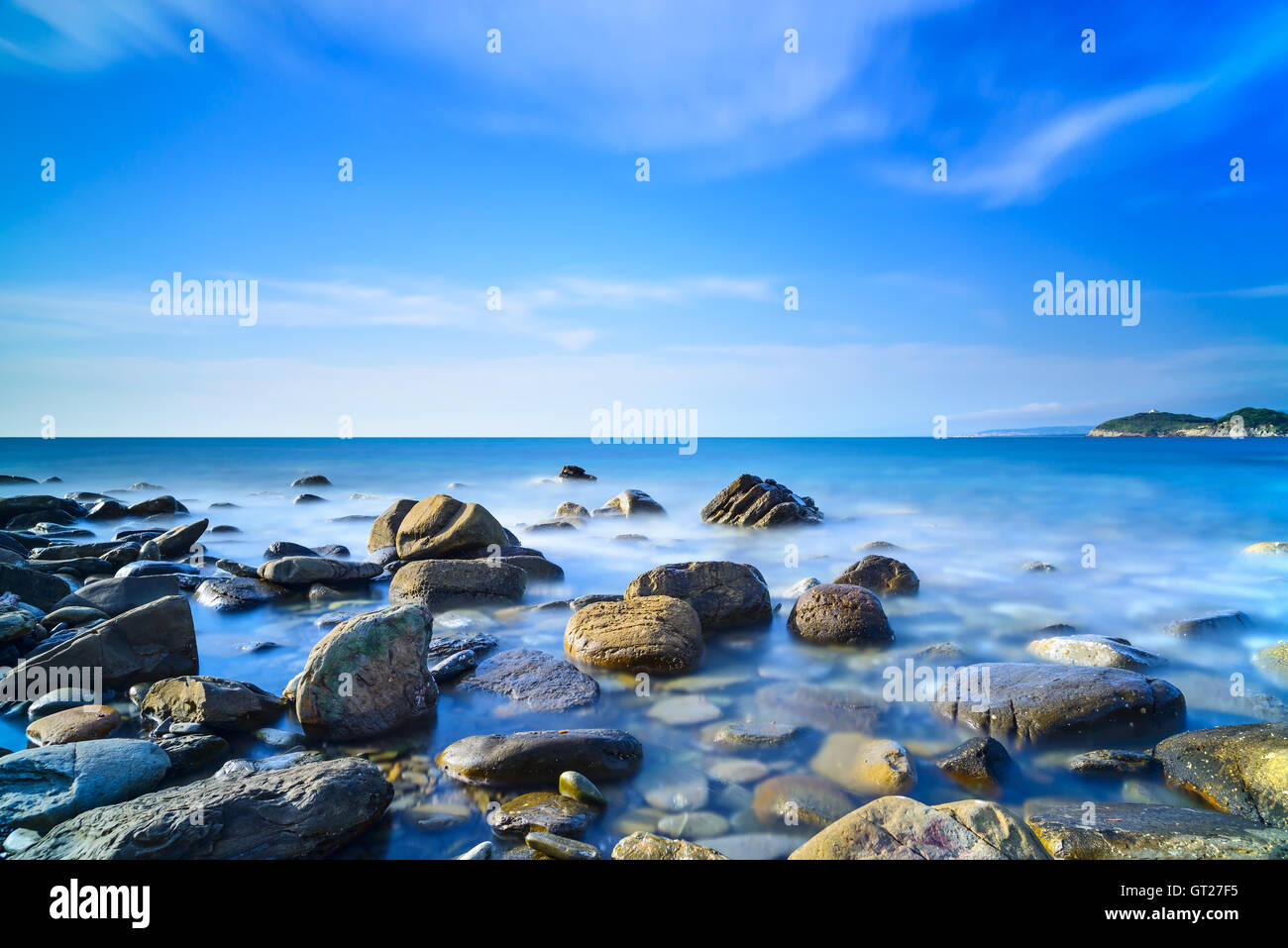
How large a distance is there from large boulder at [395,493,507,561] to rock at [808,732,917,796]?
7.03m

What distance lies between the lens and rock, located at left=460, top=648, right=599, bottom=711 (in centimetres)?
577

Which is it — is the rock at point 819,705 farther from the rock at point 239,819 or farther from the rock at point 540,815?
the rock at point 239,819

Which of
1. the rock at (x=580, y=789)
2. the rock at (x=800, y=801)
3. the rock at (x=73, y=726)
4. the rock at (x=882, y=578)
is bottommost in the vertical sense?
the rock at (x=800, y=801)

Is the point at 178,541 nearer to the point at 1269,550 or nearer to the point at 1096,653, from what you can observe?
the point at 1096,653

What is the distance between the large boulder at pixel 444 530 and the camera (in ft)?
34.6

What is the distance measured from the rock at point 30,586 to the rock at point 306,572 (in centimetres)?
231

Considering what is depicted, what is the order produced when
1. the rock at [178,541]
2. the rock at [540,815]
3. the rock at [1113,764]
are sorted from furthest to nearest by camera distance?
the rock at [178,541] → the rock at [1113,764] → the rock at [540,815]

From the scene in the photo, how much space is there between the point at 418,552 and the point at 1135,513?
19690 millimetres

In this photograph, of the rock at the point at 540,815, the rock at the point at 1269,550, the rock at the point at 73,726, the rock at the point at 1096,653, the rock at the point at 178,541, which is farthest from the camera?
the rock at the point at 1269,550

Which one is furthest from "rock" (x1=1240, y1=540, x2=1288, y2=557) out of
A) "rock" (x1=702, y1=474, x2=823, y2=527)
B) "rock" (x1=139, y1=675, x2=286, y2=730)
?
"rock" (x1=139, y1=675, x2=286, y2=730)

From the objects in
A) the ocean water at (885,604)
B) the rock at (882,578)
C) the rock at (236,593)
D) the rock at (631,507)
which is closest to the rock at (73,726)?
the ocean water at (885,604)

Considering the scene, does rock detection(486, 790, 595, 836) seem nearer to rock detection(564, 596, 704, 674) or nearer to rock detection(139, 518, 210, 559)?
rock detection(564, 596, 704, 674)
